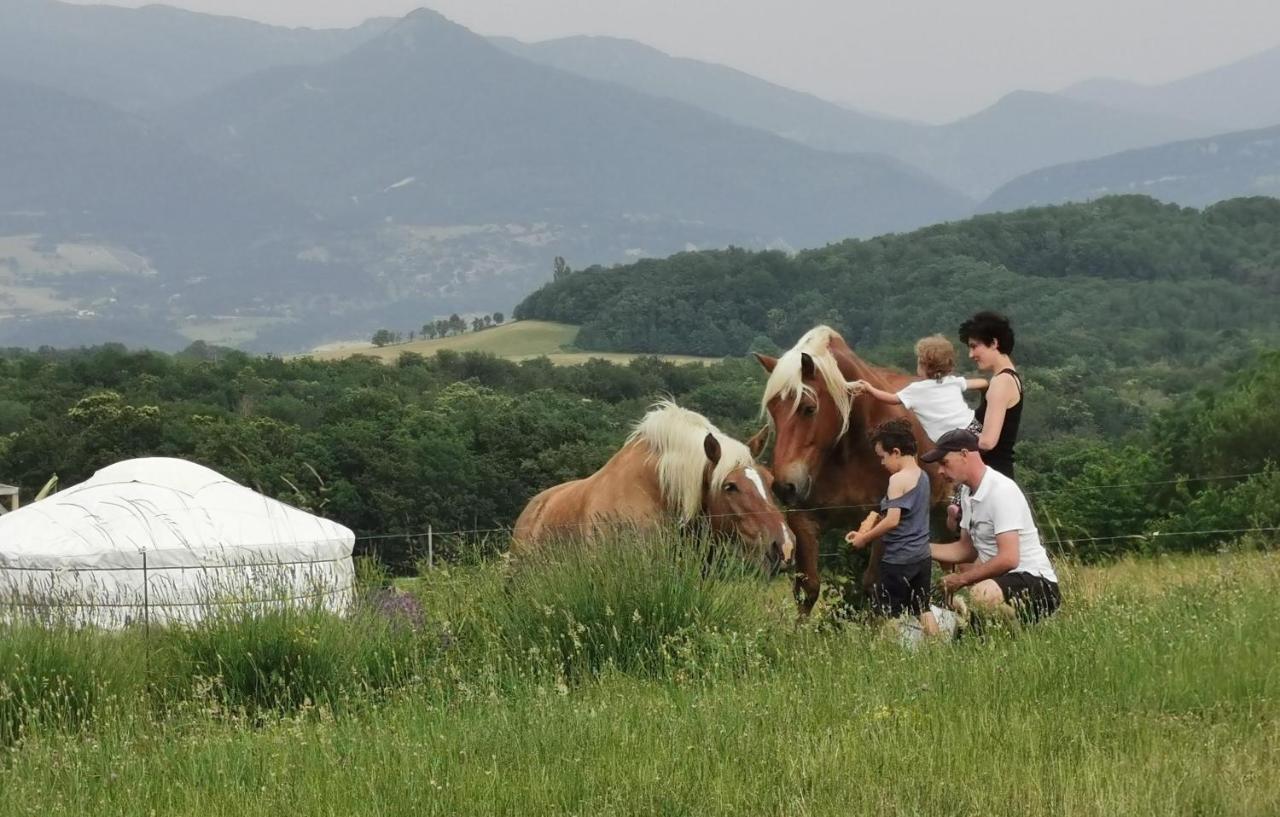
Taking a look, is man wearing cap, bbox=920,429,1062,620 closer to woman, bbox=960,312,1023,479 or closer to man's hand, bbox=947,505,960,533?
man's hand, bbox=947,505,960,533

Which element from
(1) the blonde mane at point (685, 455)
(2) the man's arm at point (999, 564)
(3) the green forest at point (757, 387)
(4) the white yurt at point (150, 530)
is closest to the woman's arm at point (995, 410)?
(2) the man's arm at point (999, 564)

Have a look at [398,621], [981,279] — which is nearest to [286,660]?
[398,621]

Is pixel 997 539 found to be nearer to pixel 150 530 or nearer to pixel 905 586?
pixel 905 586

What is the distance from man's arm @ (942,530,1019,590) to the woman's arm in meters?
0.90

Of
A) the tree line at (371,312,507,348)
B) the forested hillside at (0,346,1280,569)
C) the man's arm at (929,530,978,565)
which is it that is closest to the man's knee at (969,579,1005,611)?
the man's arm at (929,530,978,565)

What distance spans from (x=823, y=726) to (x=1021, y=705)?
72 cm

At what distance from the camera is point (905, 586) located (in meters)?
7.38

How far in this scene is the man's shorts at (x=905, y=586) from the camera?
7.35m

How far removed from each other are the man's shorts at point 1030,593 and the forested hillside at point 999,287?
359 ft

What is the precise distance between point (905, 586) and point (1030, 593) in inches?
23.6

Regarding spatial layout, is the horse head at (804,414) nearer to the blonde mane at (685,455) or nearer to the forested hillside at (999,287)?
the blonde mane at (685,455)

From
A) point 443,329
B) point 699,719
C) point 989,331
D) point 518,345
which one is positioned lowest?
point 699,719

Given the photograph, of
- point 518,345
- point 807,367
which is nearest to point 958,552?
point 807,367

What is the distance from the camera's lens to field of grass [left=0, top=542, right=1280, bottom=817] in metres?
4.71
